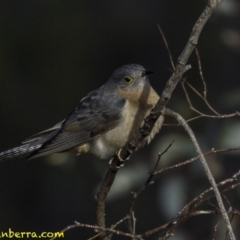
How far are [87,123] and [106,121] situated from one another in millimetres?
188

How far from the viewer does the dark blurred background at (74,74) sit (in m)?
6.91

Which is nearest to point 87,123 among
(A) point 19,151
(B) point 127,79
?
(B) point 127,79

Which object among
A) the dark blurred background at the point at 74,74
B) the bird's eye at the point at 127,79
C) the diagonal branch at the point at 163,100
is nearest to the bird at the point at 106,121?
the bird's eye at the point at 127,79

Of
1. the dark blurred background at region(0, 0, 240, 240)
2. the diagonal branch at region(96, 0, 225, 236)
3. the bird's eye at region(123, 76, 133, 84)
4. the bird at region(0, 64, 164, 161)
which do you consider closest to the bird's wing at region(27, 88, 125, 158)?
the bird at region(0, 64, 164, 161)

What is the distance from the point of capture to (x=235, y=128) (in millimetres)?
5766

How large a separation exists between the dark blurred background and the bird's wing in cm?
74

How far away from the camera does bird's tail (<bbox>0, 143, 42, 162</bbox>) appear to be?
18.7ft

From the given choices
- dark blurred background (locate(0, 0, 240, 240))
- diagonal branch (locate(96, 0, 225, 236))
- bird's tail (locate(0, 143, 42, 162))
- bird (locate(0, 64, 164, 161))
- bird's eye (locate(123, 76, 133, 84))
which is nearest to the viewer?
diagonal branch (locate(96, 0, 225, 236))

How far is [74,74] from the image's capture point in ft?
24.5

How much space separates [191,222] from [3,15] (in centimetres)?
285

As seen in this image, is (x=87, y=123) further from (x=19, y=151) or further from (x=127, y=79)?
(x=19, y=151)

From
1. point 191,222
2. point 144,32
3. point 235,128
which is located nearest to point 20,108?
point 144,32

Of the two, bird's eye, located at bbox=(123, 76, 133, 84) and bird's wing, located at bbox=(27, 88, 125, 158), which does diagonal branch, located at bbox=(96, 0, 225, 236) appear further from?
bird's eye, located at bbox=(123, 76, 133, 84)

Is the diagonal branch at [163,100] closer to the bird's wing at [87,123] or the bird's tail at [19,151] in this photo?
the bird's wing at [87,123]
